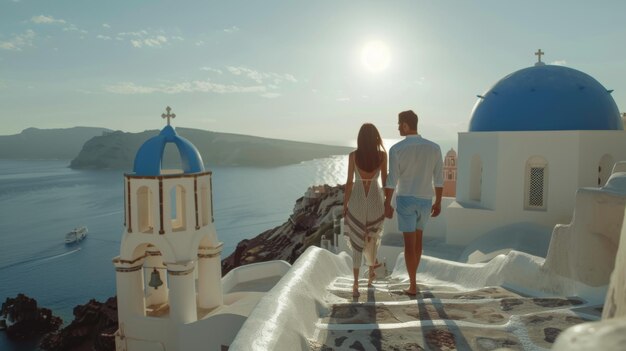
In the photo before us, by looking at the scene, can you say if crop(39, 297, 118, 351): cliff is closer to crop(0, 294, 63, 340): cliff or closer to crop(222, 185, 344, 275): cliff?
crop(0, 294, 63, 340): cliff

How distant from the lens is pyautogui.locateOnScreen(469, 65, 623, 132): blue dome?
9852 millimetres

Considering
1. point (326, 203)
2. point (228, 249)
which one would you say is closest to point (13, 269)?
point (228, 249)

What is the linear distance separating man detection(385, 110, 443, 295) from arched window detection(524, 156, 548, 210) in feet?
24.1

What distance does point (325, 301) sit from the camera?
343 centimetres

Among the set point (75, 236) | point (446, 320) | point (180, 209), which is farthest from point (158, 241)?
point (75, 236)

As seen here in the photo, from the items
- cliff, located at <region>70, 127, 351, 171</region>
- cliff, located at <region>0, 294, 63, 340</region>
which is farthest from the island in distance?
cliff, located at <region>0, 294, 63, 340</region>

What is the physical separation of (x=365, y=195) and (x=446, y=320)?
3.98 feet

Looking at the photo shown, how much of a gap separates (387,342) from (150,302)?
8.68 meters

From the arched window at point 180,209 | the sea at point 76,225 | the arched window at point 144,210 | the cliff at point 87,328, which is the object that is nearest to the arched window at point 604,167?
the arched window at point 180,209

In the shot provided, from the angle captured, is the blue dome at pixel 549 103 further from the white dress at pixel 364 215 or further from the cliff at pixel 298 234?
the cliff at pixel 298 234

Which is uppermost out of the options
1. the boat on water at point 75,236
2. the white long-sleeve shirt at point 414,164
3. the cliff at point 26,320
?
the white long-sleeve shirt at point 414,164

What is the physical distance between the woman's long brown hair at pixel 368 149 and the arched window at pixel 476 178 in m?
8.03

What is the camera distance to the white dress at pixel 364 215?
3.68m

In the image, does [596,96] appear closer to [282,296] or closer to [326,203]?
[282,296]
